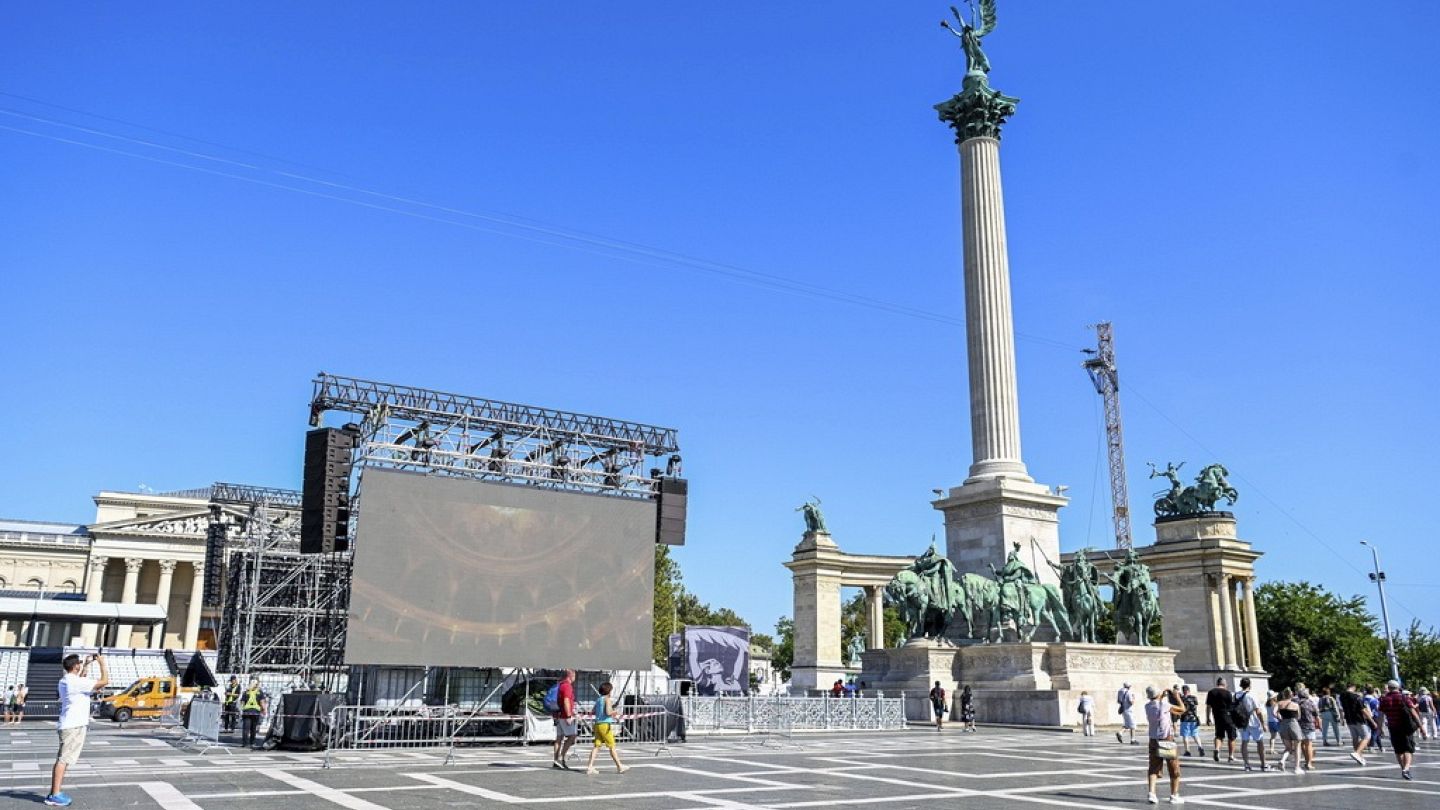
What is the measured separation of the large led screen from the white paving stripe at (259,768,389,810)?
721cm

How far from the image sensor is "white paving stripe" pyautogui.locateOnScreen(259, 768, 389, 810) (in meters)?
13.6

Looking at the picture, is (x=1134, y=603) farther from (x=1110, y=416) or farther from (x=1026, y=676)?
Answer: (x=1110, y=416)

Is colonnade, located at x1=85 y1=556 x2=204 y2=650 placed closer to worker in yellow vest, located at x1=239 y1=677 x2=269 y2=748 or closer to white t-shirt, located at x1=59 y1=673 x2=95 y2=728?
worker in yellow vest, located at x1=239 y1=677 x2=269 y2=748

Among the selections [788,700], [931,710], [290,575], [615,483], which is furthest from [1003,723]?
[290,575]

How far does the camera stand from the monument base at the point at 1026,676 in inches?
1347

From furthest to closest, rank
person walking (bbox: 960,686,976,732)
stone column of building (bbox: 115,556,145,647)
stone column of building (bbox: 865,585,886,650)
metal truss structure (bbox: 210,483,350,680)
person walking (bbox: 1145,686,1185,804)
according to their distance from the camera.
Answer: stone column of building (bbox: 115,556,145,647), stone column of building (bbox: 865,585,886,650), metal truss structure (bbox: 210,483,350,680), person walking (bbox: 960,686,976,732), person walking (bbox: 1145,686,1185,804)

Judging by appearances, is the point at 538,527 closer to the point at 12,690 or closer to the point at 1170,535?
the point at 12,690

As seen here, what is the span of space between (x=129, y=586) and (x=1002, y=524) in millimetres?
77564

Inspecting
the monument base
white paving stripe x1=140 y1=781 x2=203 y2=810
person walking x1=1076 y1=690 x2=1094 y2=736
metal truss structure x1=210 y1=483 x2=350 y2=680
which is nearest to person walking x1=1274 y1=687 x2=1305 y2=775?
person walking x1=1076 y1=690 x2=1094 y2=736

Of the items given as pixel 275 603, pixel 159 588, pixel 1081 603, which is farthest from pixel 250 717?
pixel 159 588

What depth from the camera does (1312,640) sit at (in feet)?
237

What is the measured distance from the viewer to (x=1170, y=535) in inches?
2682

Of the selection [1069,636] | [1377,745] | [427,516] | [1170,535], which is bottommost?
[1377,745]

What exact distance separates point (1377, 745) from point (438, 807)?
25987 mm
